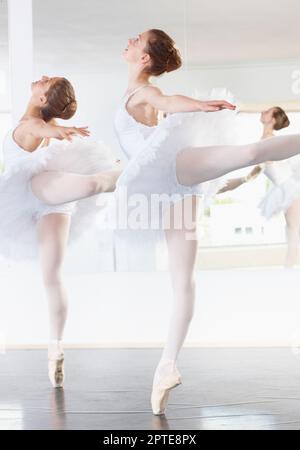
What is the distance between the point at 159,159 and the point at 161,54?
Result: 2.44ft

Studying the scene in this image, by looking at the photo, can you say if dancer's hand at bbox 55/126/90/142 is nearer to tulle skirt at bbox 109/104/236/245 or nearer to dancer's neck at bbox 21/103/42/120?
dancer's neck at bbox 21/103/42/120

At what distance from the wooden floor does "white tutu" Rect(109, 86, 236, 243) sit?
0.72 metres

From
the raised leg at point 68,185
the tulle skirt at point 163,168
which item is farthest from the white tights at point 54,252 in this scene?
the tulle skirt at point 163,168

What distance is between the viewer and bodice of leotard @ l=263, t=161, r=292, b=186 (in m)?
4.31

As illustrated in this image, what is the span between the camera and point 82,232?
395 centimetres

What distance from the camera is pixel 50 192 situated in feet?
12.1

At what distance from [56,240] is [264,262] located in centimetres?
123

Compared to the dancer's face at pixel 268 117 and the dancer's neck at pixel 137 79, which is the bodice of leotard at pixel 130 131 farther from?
the dancer's face at pixel 268 117

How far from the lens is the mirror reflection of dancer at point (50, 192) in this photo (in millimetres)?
3693

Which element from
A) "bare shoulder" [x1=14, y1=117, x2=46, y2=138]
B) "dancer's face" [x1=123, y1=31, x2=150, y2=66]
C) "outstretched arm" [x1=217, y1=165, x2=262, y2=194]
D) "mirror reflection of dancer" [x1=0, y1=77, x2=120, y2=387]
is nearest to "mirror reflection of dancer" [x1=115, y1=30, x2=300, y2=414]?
"mirror reflection of dancer" [x1=0, y1=77, x2=120, y2=387]

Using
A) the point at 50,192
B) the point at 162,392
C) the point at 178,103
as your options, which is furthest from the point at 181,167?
the point at 162,392

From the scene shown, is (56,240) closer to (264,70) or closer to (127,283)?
(127,283)

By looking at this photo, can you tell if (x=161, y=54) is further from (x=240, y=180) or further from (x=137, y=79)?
(x=240, y=180)
